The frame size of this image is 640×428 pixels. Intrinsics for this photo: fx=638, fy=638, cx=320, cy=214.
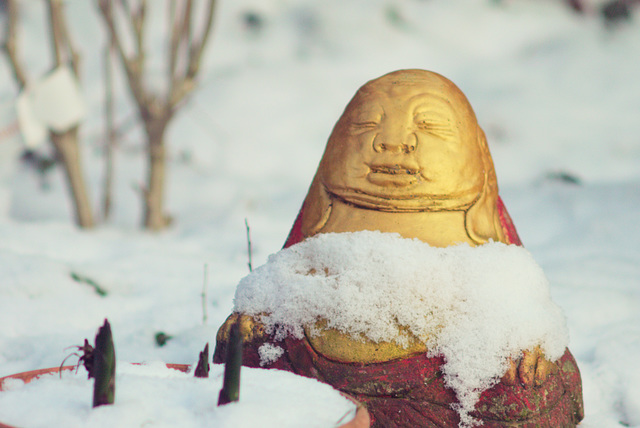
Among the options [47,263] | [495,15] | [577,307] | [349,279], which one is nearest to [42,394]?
[349,279]

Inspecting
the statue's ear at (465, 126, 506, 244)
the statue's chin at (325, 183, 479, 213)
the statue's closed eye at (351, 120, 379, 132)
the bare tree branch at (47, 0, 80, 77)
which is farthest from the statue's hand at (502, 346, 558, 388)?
the bare tree branch at (47, 0, 80, 77)

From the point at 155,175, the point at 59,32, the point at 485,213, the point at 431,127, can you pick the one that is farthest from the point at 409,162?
the point at 59,32

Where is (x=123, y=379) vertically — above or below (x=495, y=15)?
below

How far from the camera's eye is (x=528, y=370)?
1.60 m

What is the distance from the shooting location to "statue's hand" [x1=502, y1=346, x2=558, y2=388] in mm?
1590

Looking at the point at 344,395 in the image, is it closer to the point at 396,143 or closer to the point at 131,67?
the point at 396,143

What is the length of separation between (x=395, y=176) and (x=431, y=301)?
41 centimetres

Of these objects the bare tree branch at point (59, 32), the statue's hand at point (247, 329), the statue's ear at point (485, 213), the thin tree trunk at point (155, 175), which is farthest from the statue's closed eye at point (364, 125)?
the bare tree branch at point (59, 32)

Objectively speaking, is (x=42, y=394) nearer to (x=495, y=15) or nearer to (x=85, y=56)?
(x=85, y=56)

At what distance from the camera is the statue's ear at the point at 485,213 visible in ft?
6.17

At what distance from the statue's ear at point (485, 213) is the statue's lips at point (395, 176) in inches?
7.9

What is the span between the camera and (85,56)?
6.48m

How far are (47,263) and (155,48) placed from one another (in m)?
4.04

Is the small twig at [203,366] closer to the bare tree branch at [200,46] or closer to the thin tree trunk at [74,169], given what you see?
the bare tree branch at [200,46]
